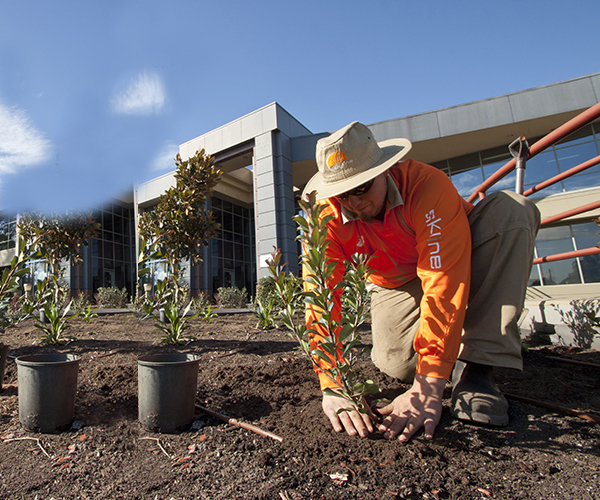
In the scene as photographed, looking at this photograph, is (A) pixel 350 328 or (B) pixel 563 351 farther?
(B) pixel 563 351

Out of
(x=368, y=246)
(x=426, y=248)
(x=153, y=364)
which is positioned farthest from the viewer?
(x=368, y=246)

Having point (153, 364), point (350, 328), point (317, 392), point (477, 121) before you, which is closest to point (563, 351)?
point (317, 392)

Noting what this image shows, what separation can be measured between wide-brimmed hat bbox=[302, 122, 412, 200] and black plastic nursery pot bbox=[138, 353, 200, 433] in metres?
1.14

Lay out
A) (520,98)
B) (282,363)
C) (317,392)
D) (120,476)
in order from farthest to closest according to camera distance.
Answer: (520,98) < (282,363) < (317,392) < (120,476)

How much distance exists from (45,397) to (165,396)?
26.7 inches

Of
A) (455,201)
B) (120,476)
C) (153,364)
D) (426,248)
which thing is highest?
(455,201)

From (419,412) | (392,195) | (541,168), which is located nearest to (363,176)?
(392,195)

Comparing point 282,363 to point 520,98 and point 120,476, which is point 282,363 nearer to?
point 120,476

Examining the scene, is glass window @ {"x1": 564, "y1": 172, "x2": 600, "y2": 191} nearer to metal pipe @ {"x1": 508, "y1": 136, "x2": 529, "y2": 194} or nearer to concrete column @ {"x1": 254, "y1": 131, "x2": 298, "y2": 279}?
concrete column @ {"x1": 254, "y1": 131, "x2": 298, "y2": 279}

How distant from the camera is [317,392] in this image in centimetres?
205

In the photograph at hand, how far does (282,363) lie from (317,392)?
70cm

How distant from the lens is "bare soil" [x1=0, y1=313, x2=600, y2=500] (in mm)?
1197

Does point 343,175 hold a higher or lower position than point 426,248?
higher

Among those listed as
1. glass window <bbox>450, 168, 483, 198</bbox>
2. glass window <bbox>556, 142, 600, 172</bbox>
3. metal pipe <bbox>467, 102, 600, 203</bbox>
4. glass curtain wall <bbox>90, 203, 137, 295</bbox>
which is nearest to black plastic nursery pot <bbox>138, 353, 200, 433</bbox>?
metal pipe <bbox>467, 102, 600, 203</bbox>
